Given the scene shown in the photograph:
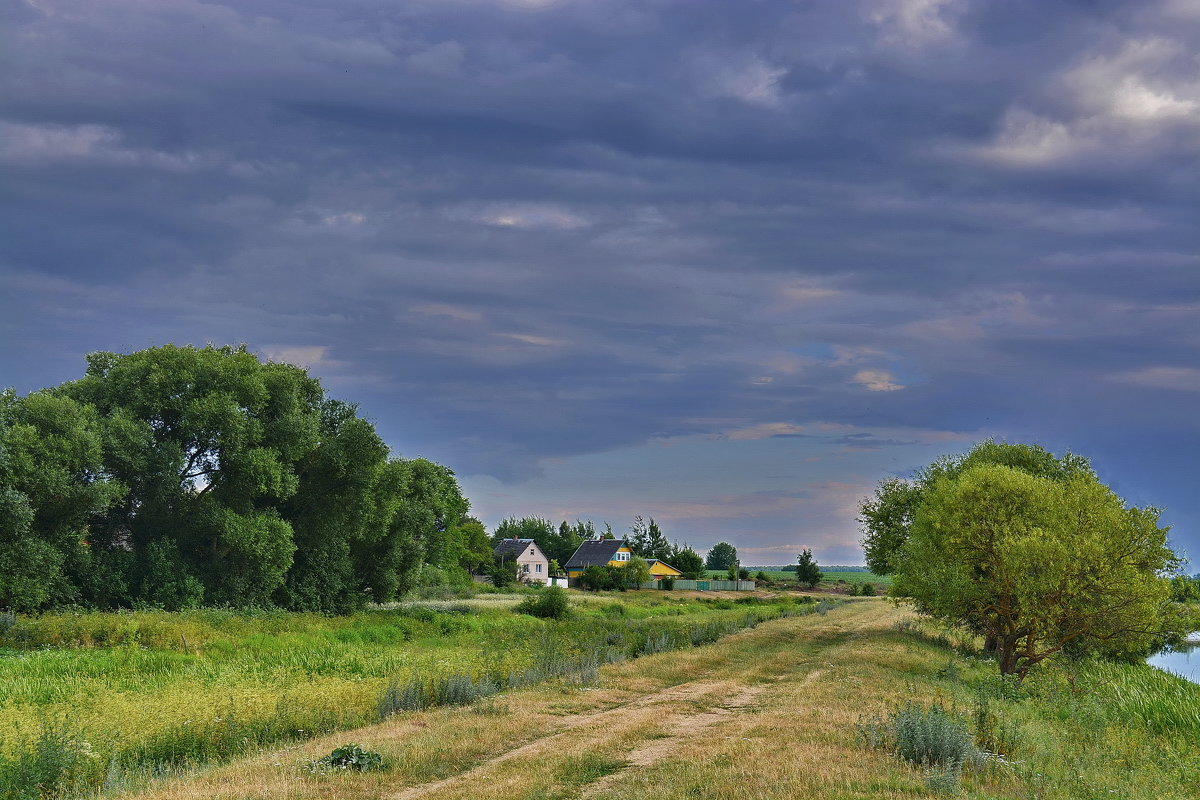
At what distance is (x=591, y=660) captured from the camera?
2364 cm

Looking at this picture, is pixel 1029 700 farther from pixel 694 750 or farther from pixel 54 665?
pixel 54 665

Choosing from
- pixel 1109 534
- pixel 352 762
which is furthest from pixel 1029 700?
pixel 352 762

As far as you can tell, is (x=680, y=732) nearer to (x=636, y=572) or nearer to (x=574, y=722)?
(x=574, y=722)

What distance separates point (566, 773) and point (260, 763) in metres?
4.56

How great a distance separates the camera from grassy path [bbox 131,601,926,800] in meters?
10.3

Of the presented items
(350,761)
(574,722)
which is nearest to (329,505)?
(574,722)

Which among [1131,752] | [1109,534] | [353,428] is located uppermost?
[353,428]

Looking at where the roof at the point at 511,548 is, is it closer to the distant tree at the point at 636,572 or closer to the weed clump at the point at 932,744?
the distant tree at the point at 636,572

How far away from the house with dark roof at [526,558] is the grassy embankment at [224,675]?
72.1 m

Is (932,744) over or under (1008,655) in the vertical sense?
over

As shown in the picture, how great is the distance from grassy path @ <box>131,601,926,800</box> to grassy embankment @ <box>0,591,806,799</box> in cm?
150

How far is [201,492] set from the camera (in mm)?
41312

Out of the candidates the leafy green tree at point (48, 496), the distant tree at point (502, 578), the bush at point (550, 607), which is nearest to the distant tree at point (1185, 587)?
the bush at point (550, 607)

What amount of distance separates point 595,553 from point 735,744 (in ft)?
368
